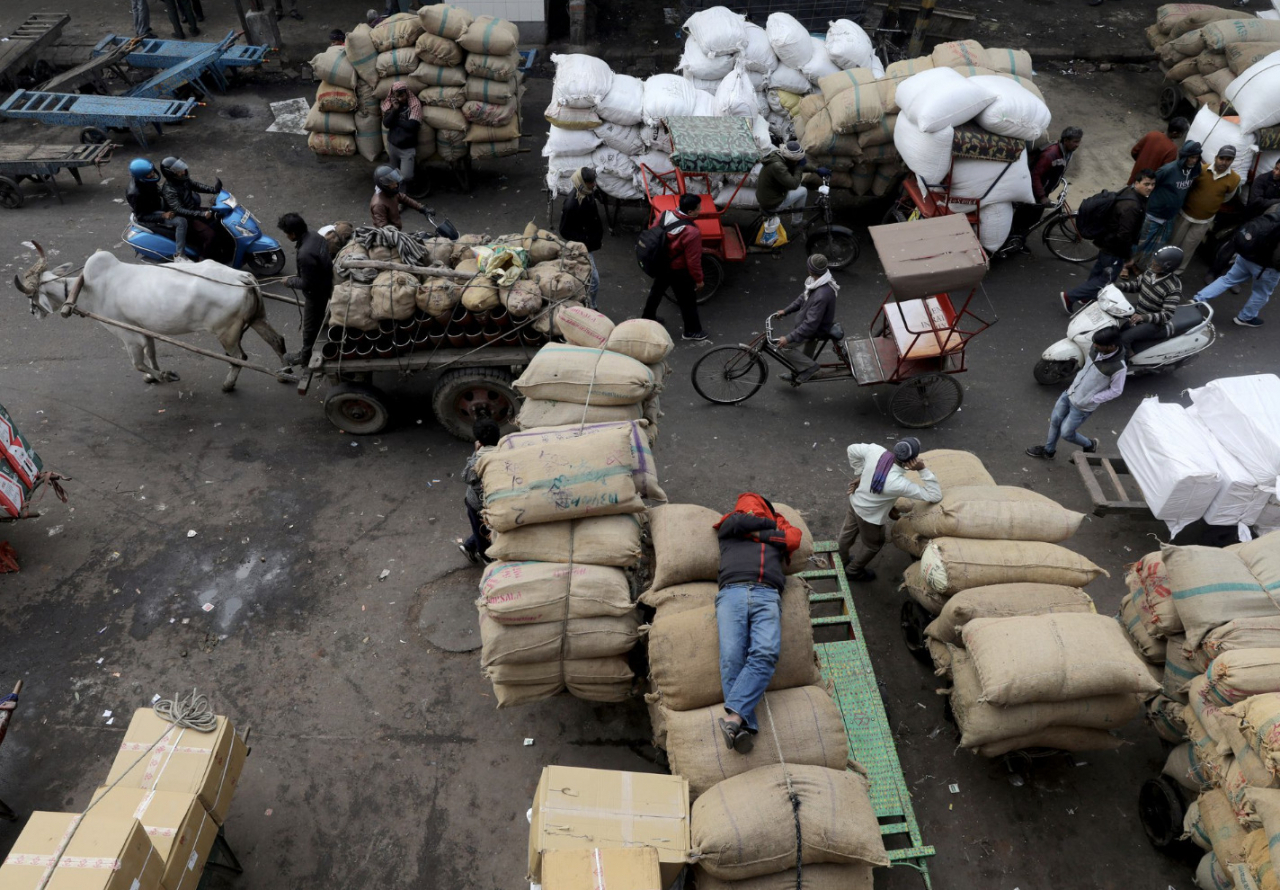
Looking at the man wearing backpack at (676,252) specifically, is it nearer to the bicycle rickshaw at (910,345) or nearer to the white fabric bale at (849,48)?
the bicycle rickshaw at (910,345)

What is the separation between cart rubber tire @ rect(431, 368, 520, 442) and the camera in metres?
7.00

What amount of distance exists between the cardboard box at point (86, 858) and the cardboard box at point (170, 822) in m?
0.10

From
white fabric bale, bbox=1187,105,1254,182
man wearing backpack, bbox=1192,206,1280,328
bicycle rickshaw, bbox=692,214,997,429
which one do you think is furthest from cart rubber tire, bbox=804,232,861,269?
white fabric bale, bbox=1187,105,1254,182

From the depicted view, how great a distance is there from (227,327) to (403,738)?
4.36 m

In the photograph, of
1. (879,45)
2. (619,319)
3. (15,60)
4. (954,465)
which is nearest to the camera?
(954,465)

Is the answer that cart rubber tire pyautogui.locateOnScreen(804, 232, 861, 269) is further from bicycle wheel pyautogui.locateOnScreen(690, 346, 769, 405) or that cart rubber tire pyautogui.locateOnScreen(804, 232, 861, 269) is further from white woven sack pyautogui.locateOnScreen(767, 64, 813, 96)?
bicycle wheel pyautogui.locateOnScreen(690, 346, 769, 405)

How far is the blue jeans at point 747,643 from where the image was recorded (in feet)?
14.2

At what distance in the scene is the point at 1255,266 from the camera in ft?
28.8

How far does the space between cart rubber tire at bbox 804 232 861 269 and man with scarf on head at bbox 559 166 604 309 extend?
8.99 feet

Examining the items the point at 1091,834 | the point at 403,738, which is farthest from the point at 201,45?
the point at 1091,834

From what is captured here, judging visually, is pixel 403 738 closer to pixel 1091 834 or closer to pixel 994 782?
pixel 994 782

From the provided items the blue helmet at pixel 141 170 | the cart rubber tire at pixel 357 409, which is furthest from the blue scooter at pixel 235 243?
the cart rubber tire at pixel 357 409

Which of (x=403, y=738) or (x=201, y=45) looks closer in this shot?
(x=403, y=738)

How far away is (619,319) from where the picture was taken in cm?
909
